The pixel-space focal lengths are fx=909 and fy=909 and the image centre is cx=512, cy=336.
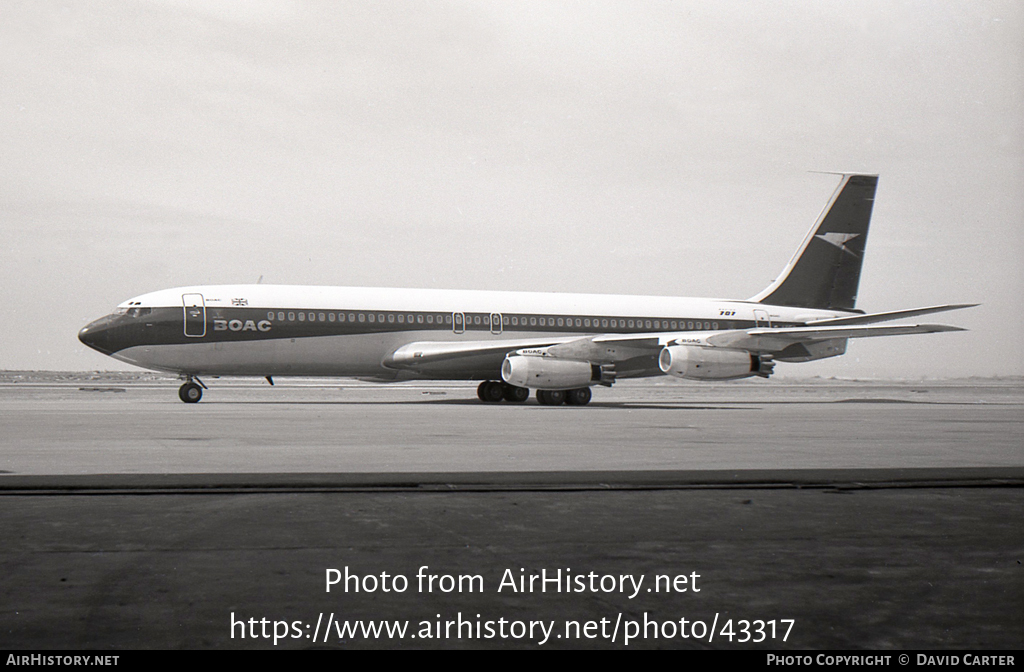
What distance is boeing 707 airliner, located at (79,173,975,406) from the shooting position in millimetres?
27594

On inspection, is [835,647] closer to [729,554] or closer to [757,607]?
[757,607]

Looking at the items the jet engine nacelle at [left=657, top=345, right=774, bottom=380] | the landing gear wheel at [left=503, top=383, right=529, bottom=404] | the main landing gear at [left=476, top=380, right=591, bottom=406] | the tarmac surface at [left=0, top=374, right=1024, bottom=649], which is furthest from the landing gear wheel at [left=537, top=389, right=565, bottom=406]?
the tarmac surface at [left=0, top=374, right=1024, bottom=649]

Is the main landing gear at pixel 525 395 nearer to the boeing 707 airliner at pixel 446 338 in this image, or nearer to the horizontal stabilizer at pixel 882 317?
the boeing 707 airliner at pixel 446 338

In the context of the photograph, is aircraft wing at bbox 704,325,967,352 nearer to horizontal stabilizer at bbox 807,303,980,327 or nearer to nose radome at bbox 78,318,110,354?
horizontal stabilizer at bbox 807,303,980,327

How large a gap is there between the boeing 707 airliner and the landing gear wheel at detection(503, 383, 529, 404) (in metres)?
0.05

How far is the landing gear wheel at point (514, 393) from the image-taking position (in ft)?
106

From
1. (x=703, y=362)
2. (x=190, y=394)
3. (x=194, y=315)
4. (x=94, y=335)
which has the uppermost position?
(x=194, y=315)

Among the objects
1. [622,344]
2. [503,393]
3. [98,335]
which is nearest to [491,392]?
[503,393]

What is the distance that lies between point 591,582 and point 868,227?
36.6 meters

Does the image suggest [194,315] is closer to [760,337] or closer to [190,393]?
[190,393]

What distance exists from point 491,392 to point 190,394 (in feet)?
33.5

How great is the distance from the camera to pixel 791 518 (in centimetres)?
691

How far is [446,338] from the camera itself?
30562 millimetres
